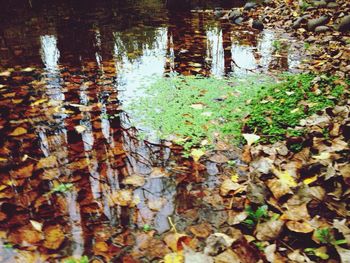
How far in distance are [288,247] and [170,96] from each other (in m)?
2.16

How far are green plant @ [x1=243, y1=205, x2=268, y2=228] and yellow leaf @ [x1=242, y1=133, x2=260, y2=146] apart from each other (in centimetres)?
75

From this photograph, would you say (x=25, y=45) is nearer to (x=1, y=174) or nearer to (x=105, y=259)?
(x=1, y=174)

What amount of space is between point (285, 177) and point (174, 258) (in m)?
0.79

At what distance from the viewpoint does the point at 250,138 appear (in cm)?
231

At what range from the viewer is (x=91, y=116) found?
Answer: 2.88 meters

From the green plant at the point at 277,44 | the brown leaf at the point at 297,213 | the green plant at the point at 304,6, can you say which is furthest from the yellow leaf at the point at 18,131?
the green plant at the point at 304,6

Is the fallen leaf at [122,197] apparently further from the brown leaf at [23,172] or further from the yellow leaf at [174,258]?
the brown leaf at [23,172]

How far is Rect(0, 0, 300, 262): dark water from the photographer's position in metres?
1.70

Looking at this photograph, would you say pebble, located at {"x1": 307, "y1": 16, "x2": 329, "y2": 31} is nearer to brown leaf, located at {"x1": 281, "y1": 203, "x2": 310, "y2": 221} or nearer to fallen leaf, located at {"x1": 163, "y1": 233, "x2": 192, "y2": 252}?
brown leaf, located at {"x1": 281, "y1": 203, "x2": 310, "y2": 221}

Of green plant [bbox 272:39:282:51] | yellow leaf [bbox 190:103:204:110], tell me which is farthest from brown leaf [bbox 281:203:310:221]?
green plant [bbox 272:39:282:51]

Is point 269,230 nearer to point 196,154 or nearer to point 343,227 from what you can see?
point 343,227

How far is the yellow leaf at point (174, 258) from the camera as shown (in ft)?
4.81

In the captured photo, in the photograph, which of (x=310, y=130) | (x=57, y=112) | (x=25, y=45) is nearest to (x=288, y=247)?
(x=310, y=130)

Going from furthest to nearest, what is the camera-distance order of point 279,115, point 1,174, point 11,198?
point 279,115 → point 1,174 → point 11,198
